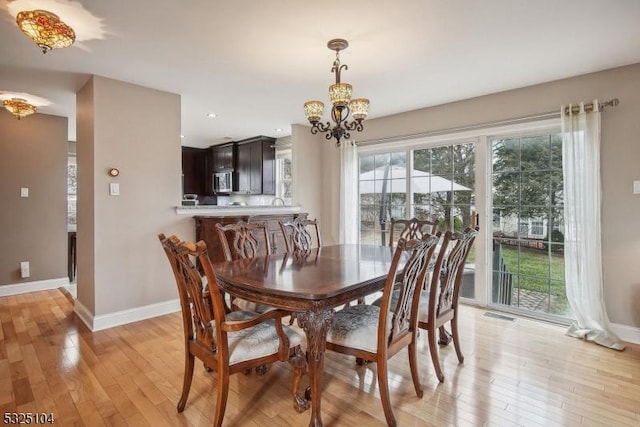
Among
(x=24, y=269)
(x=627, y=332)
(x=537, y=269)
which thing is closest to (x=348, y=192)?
(x=537, y=269)

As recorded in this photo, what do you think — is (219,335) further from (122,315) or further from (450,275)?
(122,315)

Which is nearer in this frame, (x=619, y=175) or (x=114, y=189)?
(x=619, y=175)

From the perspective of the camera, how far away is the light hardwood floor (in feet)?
6.17

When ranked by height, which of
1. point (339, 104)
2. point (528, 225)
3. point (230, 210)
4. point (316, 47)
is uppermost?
point (316, 47)

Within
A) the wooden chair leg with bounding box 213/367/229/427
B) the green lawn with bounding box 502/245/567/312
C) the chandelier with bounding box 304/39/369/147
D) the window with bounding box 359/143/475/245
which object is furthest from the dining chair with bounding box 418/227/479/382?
the window with bounding box 359/143/475/245

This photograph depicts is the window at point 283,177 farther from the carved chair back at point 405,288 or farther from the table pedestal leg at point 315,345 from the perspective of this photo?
the table pedestal leg at point 315,345

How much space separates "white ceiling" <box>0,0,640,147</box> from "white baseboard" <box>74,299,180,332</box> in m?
2.23

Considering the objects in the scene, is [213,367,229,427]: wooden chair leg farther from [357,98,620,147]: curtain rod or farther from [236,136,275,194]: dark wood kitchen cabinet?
[236,136,275,194]: dark wood kitchen cabinet

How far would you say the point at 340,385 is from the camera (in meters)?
2.20

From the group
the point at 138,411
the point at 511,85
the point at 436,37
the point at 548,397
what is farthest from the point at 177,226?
the point at 511,85

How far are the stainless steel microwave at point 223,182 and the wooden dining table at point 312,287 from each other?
14.3 ft

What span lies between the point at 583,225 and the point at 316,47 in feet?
9.08

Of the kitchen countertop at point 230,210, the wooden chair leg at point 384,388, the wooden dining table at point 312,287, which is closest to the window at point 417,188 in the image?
the kitchen countertop at point 230,210

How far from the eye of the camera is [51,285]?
4.59 metres
